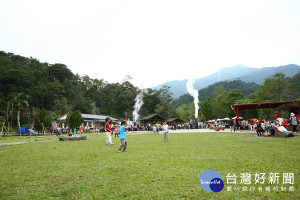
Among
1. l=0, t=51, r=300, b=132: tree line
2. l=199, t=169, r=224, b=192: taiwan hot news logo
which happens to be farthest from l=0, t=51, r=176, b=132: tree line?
l=199, t=169, r=224, b=192: taiwan hot news logo

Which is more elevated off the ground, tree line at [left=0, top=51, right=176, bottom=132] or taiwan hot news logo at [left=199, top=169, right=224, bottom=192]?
tree line at [left=0, top=51, right=176, bottom=132]

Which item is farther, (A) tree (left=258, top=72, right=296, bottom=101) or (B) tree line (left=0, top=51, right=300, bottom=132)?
(B) tree line (left=0, top=51, right=300, bottom=132)

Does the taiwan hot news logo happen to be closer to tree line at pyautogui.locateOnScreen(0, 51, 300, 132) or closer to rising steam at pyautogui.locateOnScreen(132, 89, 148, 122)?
tree line at pyautogui.locateOnScreen(0, 51, 300, 132)

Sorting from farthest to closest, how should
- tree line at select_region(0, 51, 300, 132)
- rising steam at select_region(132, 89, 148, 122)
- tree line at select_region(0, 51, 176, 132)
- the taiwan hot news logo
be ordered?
rising steam at select_region(132, 89, 148, 122) → tree line at select_region(0, 51, 176, 132) → tree line at select_region(0, 51, 300, 132) → the taiwan hot news logo

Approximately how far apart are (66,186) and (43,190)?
42 cm

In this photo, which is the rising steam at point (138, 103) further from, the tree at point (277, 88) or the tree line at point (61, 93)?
the tree at point (277, 88)

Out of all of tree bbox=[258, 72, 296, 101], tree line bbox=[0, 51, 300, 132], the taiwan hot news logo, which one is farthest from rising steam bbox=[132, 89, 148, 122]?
the taiwan hot news logo

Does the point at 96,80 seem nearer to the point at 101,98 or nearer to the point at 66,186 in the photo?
the point at 101,98

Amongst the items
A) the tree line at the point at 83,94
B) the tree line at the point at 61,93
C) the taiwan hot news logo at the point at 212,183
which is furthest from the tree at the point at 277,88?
the taiwan hot news logo at the point at 212,183

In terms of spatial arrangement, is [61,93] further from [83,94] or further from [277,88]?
[277,88]

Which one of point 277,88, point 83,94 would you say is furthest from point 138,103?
point 277,88

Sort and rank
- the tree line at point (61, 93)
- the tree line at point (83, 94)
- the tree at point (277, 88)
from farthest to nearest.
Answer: the tree line at point (61, 93)
the tree line at point (83, 94)
the tree at point (277, 88)

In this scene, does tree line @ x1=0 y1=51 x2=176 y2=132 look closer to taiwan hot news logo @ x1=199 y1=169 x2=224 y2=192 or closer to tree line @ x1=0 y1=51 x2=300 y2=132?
tree line @ x1=0 y1=51 x2=300 y2=132

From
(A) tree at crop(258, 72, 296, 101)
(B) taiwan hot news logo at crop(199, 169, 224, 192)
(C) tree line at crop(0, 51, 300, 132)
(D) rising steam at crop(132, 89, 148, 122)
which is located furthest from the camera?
(D) rising steam at crop(132, 89, 148, 122)
